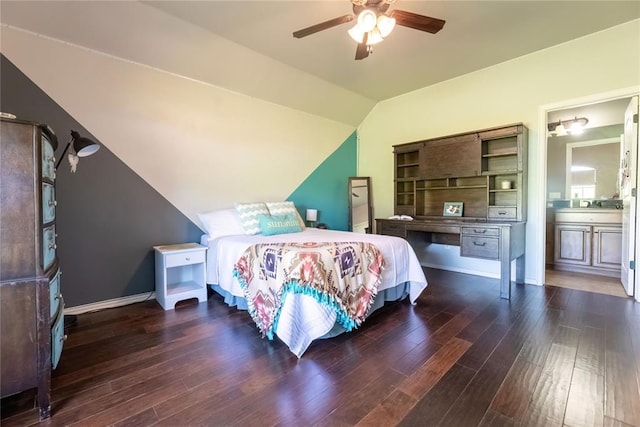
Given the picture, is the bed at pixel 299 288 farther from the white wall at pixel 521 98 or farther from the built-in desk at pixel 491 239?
the white wall at pixel 521 98

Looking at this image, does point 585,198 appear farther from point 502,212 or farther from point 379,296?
point 379,296

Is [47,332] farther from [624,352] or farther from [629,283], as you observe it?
[629,283]

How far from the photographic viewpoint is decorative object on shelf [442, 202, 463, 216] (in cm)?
405

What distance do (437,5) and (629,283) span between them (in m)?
3.49

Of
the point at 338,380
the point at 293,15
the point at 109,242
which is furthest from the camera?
the point at 109,242

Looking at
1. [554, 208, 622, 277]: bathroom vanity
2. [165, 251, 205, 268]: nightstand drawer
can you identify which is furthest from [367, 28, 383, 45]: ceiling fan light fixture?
[554, 208, 622, 277]: bathroom vanity

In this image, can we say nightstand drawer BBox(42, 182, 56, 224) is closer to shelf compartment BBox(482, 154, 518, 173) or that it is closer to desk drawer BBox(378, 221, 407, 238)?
desk drawer BBox(378, 221, 407, 238)

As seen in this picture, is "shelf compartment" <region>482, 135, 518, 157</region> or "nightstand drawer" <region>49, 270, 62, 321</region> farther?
"shelf compartment" <region>482, 135, 518, 157</region>

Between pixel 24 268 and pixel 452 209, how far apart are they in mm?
4290

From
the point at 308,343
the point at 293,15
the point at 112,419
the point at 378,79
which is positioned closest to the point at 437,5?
the point at 293,15

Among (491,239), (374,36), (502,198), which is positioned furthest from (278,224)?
(502,198)

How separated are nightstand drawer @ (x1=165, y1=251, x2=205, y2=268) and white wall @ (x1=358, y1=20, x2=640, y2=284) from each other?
3.17 m

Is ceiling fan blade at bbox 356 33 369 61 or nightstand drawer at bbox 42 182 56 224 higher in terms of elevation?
ceiling fan blade at bbox 356 33 369 61

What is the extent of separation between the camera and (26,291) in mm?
1363
